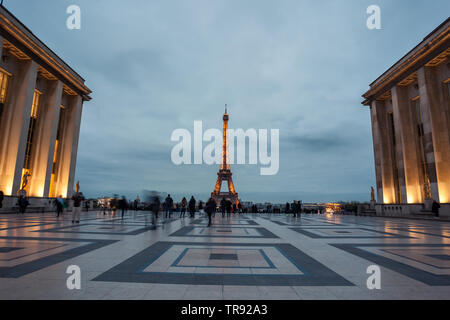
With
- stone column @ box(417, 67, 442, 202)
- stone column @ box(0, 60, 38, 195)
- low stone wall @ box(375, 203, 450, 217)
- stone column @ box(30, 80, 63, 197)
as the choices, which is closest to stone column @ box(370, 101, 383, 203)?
low stone wall @ box(375, 203, 450, 217)

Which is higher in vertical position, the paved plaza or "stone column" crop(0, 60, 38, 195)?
"stone column" crop(0, 60, 38, 195)

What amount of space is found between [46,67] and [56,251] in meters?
31.0

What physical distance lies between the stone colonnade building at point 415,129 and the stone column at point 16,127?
40.4 m

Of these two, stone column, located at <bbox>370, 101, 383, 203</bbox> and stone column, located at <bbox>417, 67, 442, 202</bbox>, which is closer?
stone column, located at <bbox>417, 67, 442, 202</bbox>

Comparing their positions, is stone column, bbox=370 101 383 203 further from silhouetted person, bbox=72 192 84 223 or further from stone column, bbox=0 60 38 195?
stone column, bbox=0 60 38 195

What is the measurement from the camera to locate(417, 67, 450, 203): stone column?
24094mm

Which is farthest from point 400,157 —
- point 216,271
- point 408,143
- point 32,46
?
point 32,46

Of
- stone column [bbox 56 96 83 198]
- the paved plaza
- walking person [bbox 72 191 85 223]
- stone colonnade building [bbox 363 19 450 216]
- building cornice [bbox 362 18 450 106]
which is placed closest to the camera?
the paved plaza

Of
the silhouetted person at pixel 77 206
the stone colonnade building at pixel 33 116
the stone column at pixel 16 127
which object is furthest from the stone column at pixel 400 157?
the stone column at pixel 16 127

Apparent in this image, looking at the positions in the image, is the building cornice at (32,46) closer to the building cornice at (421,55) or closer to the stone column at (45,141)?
the stone column at (45,141)

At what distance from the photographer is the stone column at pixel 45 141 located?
92.9ft

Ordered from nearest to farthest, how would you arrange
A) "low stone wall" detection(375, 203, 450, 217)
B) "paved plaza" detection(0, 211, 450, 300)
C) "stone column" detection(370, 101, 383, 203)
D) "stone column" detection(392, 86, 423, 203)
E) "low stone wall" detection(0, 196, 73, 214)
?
1. "paved plaza" detection(0, 211, 450, 300)
2. "low stone wall" detection(0, 196, 73, 214)
3. "low stone wall" detection(375, 203, 450, 217)
4. "stone column" detection(392, 86, 423, 203)
5. "stone column" detection(370, 101, 383, 203)

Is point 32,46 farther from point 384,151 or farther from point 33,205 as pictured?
point 384,151

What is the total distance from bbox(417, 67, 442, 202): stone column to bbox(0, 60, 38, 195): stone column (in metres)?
41.6
